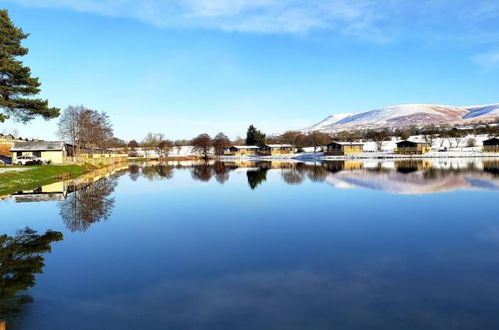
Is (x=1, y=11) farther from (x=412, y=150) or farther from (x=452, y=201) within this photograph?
(x=412, y=150)

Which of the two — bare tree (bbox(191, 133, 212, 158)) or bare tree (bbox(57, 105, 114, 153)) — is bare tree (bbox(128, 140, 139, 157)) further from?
bare tree (bbox(57, 105, 114, 153))

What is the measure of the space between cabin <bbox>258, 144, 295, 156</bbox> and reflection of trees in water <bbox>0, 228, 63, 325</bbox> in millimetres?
117733

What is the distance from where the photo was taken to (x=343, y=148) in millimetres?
113875

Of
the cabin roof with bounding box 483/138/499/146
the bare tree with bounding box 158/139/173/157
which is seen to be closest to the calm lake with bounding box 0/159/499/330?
the cabin roof with bounding box 483/138/499/146

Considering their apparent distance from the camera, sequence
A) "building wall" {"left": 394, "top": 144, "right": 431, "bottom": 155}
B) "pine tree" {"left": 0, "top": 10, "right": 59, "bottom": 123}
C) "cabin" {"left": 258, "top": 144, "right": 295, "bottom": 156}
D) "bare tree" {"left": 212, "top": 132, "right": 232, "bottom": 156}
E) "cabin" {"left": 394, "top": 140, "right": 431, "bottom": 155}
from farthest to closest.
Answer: "bare tree" {"left": 212, "top": 132, "right": 232, "bottom": 156}, "cabin" {"left": 258, "top": 144, "right": 295, "bottom": 156}, "cabin" {"left": 394, "top": 140, "right": 431, "bottom": 155}, "building wall" {"left": 394, "top": 144, "right": 431, "bottom": 155}, "pine tree" {"left": 0, "top": 10, "right": 59, "bottom": 123}

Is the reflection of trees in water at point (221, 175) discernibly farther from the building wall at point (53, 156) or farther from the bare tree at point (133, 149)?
the bare tree at point (133, 149)

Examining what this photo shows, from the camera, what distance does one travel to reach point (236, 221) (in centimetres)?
1639

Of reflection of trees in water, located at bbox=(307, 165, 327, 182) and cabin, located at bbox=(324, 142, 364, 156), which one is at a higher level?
cabin, located at bbox=(324, 142, 364, 156)

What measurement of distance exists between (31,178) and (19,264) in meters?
29.0

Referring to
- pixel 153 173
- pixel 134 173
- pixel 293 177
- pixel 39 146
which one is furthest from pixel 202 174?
pixel 39 146

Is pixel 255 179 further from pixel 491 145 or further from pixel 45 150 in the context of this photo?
pixel 491 145

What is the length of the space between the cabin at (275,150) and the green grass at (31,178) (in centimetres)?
8923

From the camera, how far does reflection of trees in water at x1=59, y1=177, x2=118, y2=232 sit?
1650cm

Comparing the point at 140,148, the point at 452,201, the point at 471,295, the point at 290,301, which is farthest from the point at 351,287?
the point at 140,148
